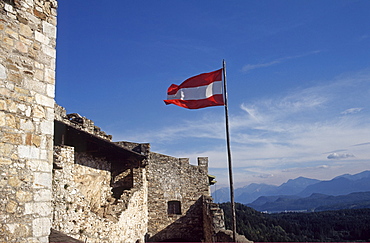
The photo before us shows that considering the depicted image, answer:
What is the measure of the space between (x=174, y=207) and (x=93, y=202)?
19.5 feet

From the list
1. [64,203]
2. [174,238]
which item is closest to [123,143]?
[174,238]

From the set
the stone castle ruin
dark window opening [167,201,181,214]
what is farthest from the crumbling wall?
dark window opening [167,201,181,214]

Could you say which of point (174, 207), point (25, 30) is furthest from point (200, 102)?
point (174, 207)

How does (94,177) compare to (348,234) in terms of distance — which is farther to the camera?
(348,234)

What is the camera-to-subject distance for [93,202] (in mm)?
12906

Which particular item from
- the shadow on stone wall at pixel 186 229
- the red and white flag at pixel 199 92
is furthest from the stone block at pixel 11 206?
the shadow on stone wall at pixel 186 229

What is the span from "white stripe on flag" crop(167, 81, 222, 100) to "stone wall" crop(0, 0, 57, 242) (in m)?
4.61

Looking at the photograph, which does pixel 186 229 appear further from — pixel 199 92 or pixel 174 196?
pixel 199 92

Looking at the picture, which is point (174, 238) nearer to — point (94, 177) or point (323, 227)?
point (94, 177)

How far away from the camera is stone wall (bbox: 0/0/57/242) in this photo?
465 cm

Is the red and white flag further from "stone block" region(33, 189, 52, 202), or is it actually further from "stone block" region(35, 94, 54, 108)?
"stone block" region(33, 189, 52, 202)

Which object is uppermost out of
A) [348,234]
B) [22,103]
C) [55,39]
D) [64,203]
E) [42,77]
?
[55,39]

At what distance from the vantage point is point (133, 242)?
14.5 meters

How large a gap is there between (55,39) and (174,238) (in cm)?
1377
